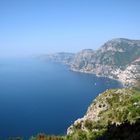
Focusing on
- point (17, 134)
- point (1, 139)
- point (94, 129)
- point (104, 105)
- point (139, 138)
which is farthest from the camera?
point (17, 134)

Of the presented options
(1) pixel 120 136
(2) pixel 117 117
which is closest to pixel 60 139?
(2) pixel 117 117

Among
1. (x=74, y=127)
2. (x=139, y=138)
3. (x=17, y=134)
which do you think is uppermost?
(x=139, y=138)

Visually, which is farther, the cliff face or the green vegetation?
the cliff face

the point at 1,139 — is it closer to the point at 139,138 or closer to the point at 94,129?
the point at 94,129

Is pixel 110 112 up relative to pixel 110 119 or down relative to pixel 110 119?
up

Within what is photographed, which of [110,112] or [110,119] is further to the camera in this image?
[110,112]

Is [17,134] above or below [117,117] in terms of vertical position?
below

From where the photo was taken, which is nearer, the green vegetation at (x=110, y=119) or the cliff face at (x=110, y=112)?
the green vegetation at (x=110, y=119)

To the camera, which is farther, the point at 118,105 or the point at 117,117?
the point at 118,105
